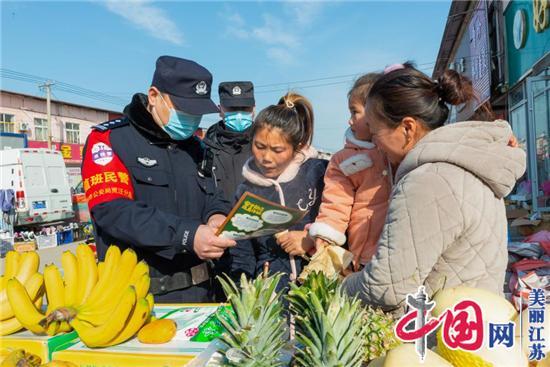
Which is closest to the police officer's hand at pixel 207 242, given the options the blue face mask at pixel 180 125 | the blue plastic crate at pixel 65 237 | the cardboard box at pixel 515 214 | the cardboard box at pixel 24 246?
the blue face mask at pixel 180 125

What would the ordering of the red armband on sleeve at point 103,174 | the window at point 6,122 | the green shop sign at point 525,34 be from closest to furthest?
the red armband on sleeve at point 103,174
the green shop sign at point 525,34
the window at point 6,122

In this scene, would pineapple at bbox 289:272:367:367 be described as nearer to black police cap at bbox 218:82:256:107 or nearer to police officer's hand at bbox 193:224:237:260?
police officer's hand at bbox 193:224:237:260

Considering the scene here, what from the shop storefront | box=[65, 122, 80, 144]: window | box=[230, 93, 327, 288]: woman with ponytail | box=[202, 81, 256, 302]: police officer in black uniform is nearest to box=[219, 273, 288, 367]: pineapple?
box=[230, 93, 327, 288]: woman with ponytail

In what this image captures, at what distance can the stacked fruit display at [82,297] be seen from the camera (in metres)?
1.72

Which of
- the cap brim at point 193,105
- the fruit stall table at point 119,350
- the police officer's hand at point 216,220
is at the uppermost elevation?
the cap brim at point 193,105

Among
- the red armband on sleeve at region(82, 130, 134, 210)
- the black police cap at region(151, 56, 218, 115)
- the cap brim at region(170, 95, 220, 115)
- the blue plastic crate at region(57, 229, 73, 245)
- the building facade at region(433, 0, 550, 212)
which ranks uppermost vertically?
the building facade at region(433, 0, 550, 212)

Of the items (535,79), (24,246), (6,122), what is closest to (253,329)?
(535,79)

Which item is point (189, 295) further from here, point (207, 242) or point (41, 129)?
point (41, 129)

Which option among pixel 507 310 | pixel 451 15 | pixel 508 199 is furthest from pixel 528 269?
pixel 451 15

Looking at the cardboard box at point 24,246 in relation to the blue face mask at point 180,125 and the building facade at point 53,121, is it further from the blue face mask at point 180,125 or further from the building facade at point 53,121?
the building facade at point 53,121

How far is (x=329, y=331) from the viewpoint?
1111mm

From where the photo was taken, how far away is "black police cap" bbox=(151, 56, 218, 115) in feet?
8.49

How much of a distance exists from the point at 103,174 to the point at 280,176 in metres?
1.12

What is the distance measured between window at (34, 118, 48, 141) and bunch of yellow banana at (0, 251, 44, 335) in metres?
31.5
